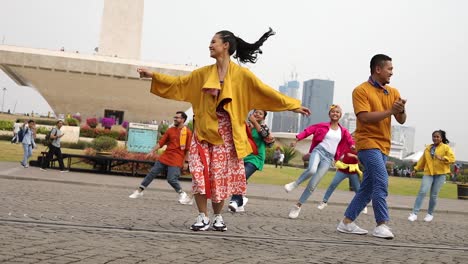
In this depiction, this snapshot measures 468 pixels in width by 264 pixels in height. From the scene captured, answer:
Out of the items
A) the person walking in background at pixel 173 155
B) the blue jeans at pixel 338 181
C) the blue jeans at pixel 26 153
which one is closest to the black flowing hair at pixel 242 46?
the person walking in background at pixel 173 155

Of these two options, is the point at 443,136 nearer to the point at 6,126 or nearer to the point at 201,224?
the point at 201,224

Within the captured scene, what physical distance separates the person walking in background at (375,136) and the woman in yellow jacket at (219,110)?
2.63ft

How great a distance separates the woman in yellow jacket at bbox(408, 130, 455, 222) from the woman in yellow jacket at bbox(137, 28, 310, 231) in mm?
5326

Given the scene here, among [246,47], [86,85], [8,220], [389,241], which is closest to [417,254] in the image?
[389,241]

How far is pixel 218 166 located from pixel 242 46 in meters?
1.23

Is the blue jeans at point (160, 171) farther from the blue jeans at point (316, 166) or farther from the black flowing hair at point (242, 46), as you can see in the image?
the black flowing hair at point (242, 46)

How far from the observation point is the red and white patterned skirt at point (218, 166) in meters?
5.97

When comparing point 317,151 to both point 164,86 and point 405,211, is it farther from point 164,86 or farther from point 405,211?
point 405,211

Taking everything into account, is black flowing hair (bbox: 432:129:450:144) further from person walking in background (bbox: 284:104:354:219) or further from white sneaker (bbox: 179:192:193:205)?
white sneaker (bbox: 179:192:193:205)

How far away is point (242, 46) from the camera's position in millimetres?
6332

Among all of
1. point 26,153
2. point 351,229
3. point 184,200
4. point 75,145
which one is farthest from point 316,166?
point 75,145

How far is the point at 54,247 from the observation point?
425 cm

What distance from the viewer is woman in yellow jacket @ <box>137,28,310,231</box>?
596 cm

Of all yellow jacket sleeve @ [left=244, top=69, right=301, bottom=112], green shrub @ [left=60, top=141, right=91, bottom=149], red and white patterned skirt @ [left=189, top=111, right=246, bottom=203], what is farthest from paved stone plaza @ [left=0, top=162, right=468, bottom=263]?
green shrub @ [left=60, top=141, right=91, bottom=149]
